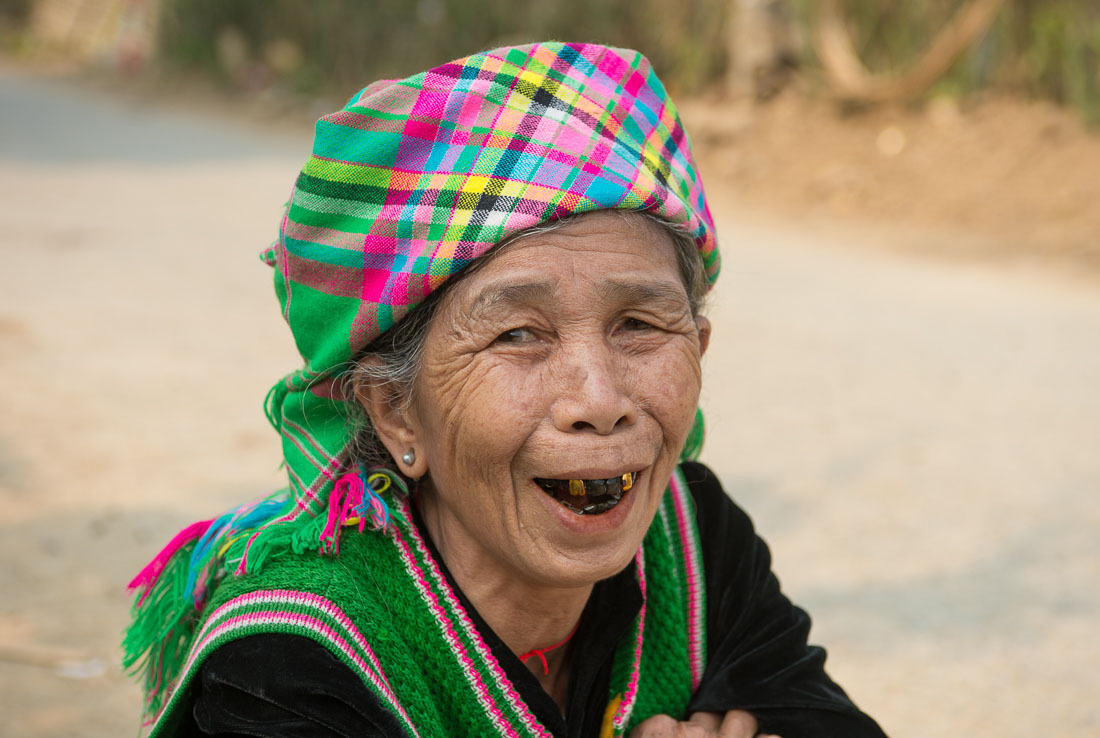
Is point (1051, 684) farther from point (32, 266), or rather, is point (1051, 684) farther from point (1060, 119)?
point (1060, 119)

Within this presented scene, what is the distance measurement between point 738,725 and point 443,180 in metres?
1.12

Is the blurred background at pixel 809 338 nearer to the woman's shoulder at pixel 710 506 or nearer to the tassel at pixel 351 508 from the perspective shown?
the woman's shoulder at pixel 710 506

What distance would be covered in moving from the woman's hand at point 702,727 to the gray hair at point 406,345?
71 cm

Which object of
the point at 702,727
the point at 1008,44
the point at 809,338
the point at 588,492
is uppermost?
the point at 1008,44

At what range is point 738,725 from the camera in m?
2.12

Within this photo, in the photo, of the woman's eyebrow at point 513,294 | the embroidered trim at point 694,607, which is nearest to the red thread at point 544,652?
the embroidered trim at point 694,607

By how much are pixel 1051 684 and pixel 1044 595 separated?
0.57 m

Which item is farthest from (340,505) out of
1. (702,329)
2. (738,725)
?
(738,725)

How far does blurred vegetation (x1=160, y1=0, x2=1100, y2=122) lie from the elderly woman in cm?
970

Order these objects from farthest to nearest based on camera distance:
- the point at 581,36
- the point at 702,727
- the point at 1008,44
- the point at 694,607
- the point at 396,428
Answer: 1. the point at 581,36
2. the point at 1008,44
3. the point at 694,607
4. the point at 702,727
5. the point at 396,428

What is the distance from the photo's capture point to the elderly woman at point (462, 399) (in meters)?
1.78

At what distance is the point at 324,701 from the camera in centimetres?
172

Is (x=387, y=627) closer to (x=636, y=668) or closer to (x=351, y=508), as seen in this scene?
Answer: (x=351, y=508)

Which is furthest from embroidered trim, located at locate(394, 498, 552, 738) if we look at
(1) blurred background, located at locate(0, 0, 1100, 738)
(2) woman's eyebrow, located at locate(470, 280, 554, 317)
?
(1) blurred background, located at locate(0, 0, 1100, 738)
